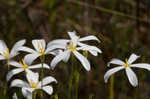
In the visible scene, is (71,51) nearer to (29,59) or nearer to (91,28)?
→ (29,59)

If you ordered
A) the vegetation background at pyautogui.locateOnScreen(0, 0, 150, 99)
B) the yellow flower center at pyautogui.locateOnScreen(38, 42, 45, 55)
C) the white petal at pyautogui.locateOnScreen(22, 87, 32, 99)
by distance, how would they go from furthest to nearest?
the vegetation background at pyautogui.locateOnScreen(0, 0, 150, 99), the yellow flower center at pyautogui.locateOnScreen(38, 42, 45, 55), the white petal at pyautogui.locateOnScreen(22, 87, 32, 99)


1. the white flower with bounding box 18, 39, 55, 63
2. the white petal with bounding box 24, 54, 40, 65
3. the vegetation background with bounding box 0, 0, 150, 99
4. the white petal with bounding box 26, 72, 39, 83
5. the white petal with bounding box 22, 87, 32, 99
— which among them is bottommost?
the white petal with bounding box 22, 87, 32, 99

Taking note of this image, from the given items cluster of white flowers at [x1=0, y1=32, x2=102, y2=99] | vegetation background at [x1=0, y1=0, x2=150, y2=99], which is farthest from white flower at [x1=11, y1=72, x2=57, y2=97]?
vegetation background at [x1=0, y1=0, x2=150, y2=99]

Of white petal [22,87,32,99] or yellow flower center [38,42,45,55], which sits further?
yellow flower center [38,42,45,55]

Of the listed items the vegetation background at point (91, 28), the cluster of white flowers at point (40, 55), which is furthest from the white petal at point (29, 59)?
the vegetation background at point (91, 28)

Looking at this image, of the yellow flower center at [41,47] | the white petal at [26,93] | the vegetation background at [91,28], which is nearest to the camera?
the white petal at [26,93]

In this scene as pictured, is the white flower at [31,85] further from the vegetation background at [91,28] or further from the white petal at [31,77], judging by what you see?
the vegetation background at [91,28]

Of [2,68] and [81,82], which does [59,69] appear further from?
[2,68]

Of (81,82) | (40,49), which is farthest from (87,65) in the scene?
(81,82)

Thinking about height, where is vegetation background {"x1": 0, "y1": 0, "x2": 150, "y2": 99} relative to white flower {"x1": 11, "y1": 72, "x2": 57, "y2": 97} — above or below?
above

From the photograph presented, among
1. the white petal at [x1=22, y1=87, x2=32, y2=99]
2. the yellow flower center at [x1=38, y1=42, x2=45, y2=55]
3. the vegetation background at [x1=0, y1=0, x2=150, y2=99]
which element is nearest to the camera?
the white petal at [x1=22, y1=87, x2=32, y2=99]

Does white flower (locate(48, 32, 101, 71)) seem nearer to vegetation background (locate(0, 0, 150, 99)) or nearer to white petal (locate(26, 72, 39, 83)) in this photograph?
white petal (locate(26, 72, 39, 83))
